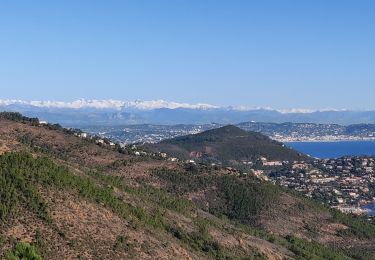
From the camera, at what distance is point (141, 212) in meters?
44.1

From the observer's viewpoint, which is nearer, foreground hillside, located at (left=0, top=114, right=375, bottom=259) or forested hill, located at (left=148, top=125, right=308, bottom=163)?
foreground hillside, located at (left=0, top=114, right=375, bottom=259)

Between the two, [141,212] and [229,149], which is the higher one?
[141,212]

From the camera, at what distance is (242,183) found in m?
72.1

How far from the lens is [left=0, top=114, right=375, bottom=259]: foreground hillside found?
34.9 meters

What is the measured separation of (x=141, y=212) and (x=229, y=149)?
133 m

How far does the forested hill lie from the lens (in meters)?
168

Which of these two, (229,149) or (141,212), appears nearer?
(141,212)

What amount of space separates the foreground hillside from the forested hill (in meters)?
84.4

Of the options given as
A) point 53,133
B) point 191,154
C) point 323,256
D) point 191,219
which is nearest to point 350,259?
point 323,256

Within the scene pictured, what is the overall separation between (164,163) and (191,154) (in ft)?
294

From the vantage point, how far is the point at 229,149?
177 m

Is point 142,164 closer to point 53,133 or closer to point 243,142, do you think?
point 53,133

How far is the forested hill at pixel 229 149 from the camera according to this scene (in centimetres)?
16788

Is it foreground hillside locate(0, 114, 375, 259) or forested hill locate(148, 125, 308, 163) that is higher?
foreground hillside locate(0, 114, 375, 259)
